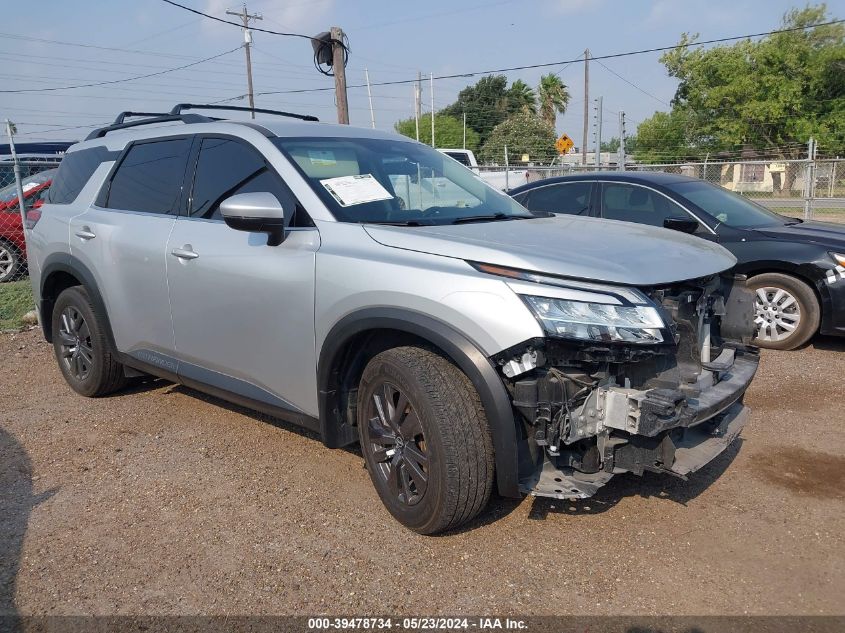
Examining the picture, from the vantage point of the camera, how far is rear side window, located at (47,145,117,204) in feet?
16.8

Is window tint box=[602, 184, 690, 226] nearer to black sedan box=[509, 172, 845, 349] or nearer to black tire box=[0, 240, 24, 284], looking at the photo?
black sedan box=[509, 172, 845, 349]

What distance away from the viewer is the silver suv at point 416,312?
2791 millimetres

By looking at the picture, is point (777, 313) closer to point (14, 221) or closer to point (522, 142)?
point (14, 221)

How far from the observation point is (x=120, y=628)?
2.67 metres

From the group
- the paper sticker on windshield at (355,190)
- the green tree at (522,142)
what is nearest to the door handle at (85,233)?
the paper sticker on windshield at (355,190)

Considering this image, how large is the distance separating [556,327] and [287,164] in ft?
5.76

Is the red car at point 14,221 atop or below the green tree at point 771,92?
below

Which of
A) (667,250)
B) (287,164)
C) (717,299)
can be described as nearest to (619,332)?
(667,250)

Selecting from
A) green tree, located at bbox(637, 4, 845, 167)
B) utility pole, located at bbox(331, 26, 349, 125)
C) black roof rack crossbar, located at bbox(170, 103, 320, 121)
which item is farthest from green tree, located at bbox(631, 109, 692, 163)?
black roof rack crossbar, located at bbox(170, 103, 320, 121)

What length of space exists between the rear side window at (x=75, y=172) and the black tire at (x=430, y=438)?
9.91ft

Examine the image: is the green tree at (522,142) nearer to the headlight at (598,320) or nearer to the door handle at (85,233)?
the door handle at (85,233)

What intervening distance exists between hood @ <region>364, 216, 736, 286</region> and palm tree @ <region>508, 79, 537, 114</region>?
6587cm

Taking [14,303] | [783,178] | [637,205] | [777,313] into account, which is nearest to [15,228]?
[14,303]

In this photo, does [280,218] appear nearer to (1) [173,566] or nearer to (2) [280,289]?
(2) [280,289]
